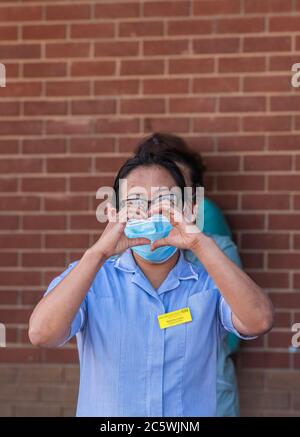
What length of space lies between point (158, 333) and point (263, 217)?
1.59m

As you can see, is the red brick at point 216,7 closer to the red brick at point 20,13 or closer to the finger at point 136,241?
the red brick at point 20,13

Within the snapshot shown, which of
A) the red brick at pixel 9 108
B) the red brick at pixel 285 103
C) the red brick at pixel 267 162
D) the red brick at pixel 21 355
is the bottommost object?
the red brick at pixel 21 355

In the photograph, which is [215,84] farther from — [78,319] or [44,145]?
[78,319]

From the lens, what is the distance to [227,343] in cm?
327

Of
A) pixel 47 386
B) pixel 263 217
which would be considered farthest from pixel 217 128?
pixel 47 386

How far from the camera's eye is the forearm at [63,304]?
6.72 feet

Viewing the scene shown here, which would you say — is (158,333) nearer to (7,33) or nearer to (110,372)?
(110,372)

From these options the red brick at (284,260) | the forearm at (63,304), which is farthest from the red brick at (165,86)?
the forearm at (63,304)

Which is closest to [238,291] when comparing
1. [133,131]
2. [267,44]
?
[133,131]

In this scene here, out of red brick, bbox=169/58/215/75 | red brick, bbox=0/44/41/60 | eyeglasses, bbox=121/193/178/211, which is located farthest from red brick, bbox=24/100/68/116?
eyeglasses, bbox=121/193/178/211

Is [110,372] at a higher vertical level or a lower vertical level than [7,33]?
lower

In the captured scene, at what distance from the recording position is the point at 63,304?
204 cm

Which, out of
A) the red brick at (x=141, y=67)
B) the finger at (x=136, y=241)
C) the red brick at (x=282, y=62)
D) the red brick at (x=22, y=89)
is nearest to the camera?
the finger at (x=136, y=241)

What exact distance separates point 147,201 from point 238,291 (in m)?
0.38
